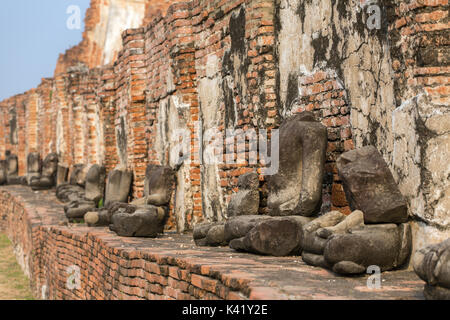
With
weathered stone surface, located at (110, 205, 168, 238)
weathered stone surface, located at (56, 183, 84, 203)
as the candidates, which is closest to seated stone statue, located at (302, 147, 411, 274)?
weathered stone surface, located at (110, 205, 168, 238)

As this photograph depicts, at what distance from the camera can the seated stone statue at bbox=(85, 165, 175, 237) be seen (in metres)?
6.89

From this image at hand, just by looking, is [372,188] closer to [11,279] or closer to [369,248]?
[369,248]

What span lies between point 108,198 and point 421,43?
265 inches

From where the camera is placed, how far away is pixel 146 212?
23.0 feet

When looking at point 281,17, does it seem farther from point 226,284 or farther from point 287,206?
point 226,284

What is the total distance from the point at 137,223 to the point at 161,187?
42.8 inches

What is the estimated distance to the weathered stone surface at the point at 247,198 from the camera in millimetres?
5711

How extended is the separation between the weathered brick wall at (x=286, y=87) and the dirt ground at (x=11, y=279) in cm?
234

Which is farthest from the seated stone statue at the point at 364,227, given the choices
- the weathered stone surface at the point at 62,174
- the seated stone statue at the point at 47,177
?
the seated stone statue at the point at 47,177

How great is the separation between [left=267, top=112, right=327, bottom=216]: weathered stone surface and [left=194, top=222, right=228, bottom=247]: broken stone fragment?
0.58 m

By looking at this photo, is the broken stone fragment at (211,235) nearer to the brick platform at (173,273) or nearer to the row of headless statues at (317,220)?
the row of headless statues at (317,220)

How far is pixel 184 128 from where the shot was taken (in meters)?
7.91

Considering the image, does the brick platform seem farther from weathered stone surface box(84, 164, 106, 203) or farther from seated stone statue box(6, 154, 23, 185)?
seated stone statue box(6, 154, 23, 185)

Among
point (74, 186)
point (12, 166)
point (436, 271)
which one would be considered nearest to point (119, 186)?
point (74, 186)
